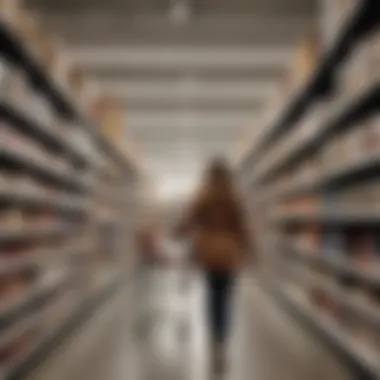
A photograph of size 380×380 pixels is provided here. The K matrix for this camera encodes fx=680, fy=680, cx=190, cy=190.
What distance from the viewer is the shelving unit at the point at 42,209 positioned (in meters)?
4.03

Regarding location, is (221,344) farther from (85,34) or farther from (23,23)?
(85,34)

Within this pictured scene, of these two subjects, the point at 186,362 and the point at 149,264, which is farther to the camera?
the point at 149,264

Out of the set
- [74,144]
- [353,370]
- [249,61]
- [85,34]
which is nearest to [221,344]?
[353,370]

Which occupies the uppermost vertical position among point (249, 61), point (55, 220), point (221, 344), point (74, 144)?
point (249, 61)

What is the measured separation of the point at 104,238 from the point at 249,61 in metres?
3.20

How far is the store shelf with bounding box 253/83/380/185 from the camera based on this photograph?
397cm

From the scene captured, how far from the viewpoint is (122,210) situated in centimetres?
1052

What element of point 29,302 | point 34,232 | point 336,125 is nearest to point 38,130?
point 34,232

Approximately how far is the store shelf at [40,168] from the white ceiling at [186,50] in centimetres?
239

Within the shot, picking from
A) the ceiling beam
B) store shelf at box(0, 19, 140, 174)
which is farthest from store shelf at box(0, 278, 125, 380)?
the ceiling beam

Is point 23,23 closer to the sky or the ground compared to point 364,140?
closer to the sky

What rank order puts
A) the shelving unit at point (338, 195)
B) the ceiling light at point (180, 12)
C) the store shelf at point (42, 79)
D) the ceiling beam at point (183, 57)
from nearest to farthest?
the store shelf at point (42, 79)
the shelving unit at point (338, 195)
the ceiling light at point (180, 12)
the ceiling beam at point (183, 57)

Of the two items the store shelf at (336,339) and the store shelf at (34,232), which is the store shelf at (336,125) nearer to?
the store shelf at (336,339)

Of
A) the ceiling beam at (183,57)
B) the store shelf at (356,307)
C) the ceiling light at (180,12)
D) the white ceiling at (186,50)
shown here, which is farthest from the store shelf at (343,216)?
the ceiling beam at (183,57)
